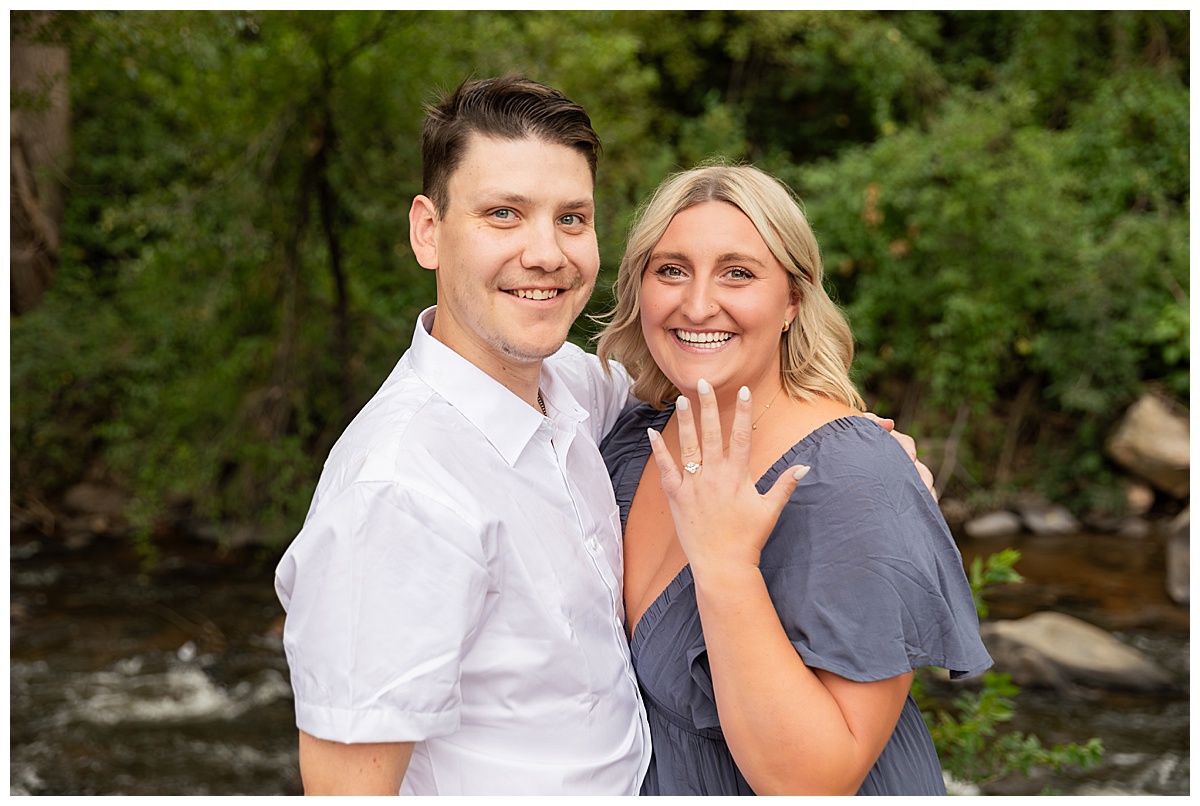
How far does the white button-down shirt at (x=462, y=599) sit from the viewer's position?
155 centimetres

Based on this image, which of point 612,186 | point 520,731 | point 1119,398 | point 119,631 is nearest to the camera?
point 520,731

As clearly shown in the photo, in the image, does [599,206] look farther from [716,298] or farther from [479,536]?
[479,536]

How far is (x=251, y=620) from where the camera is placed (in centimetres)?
734

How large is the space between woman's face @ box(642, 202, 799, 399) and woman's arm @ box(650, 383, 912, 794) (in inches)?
14.4

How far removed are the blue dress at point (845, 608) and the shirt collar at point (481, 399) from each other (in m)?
0.43

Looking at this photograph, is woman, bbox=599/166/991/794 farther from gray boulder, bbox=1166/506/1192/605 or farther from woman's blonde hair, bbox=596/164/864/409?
gray boulder, bbox=1166/506/1192/605

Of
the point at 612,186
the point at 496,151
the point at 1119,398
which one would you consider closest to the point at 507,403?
the point at 496,151

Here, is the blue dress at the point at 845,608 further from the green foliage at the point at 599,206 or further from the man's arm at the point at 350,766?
the green foliage at the point at 599,206

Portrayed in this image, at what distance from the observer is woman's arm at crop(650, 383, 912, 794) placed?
1.70 metres

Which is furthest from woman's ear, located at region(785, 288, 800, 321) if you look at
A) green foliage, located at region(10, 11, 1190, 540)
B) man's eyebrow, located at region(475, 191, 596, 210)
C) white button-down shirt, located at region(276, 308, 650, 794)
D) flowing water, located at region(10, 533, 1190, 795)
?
flowing water, located at region(10, 533, 1190, 795)

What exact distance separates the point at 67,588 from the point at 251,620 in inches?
64.1

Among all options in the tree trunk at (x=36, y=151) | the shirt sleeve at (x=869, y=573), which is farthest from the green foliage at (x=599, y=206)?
the shirt sleeve at (x=869, y=573)

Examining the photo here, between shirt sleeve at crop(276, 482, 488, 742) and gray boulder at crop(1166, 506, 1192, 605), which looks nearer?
shirt sleeve at crop(276, 482, 488, 742)

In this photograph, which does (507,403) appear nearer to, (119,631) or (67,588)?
(119,631)
